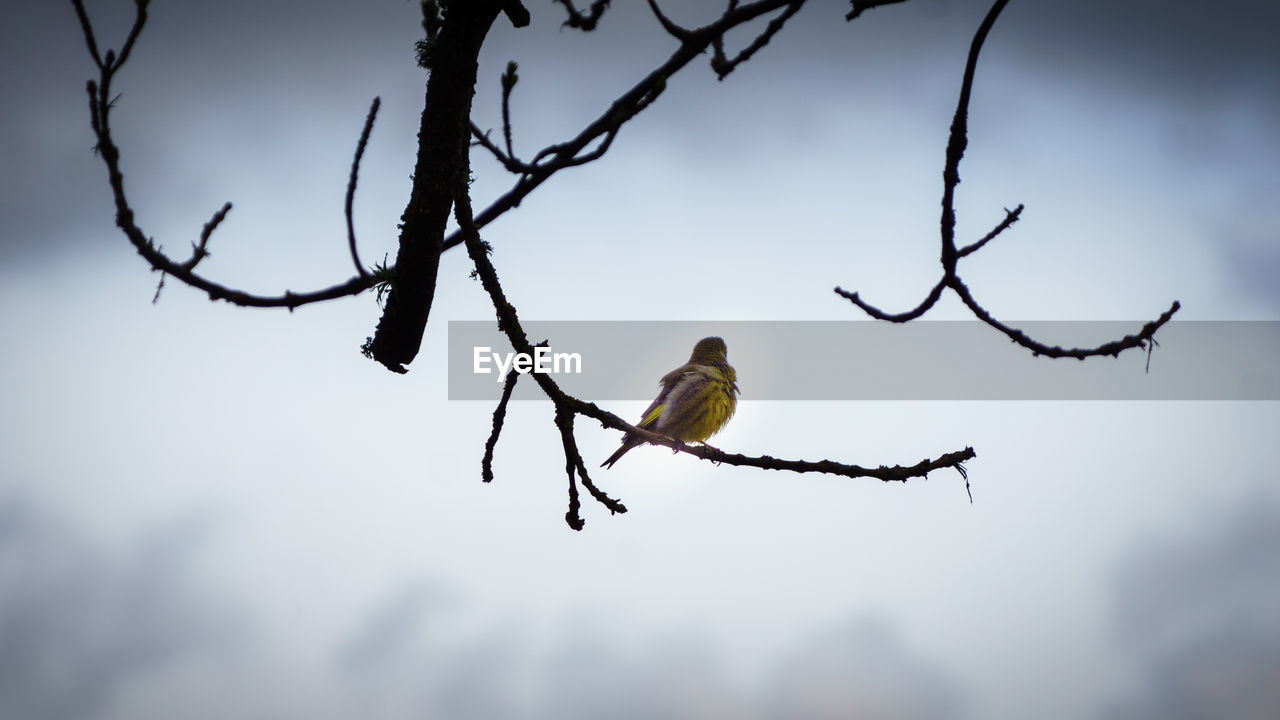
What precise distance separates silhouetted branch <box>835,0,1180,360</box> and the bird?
5.12 meters

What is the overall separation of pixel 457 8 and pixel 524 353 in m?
1.39

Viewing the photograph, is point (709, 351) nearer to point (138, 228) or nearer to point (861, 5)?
point (861, 5)

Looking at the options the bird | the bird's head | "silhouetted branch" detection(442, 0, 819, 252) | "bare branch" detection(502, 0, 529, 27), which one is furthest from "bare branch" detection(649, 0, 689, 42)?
the bird's head

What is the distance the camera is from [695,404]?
25.8 ft

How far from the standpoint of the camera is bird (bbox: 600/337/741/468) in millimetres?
7832

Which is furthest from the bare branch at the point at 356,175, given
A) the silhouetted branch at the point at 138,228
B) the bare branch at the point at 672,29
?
the bare branch at the point at 672,29

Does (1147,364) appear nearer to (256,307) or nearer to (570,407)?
(570,407)

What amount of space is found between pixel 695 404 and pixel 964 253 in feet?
18.2

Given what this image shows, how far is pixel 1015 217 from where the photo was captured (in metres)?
2.51

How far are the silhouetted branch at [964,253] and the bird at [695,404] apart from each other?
512cm

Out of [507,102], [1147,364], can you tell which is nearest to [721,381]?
[1147,364]

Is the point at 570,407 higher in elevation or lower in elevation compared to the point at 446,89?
lower

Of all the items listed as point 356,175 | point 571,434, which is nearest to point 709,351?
point 571,434

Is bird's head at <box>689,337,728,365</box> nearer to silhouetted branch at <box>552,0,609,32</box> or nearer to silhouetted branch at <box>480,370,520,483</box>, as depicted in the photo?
silhouetted branch at <box>480,370,520,483</box>
